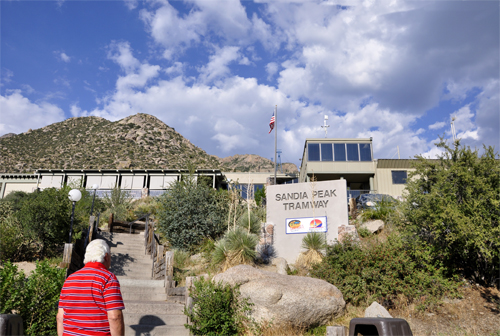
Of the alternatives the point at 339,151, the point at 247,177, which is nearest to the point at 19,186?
the point at 247,177

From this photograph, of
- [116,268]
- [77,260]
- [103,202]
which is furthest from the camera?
[103,202]

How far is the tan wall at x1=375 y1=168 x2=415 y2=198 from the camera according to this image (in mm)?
25266

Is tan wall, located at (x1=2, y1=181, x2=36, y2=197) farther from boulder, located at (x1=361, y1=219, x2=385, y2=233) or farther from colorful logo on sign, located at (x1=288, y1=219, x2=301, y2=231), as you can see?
boulder, located at (x1=361, y1=219, x2=385, y2=233)

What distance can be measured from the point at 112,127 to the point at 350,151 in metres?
49.6

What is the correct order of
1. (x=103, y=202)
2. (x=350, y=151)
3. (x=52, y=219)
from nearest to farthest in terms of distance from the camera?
(x=52, y=219) → (x=103, y=202) → (x=350, y=151)

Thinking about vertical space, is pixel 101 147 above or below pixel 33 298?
above

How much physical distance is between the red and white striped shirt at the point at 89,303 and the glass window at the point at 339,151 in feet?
79.5

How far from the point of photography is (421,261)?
30.1 feet

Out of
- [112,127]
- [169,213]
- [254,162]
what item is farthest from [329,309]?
[254,162]

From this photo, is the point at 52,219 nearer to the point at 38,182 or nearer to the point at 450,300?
the point at 450,300

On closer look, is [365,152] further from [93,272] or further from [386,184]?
[93,272]

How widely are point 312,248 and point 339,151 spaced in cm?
1559

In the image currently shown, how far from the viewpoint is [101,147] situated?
5403 cm

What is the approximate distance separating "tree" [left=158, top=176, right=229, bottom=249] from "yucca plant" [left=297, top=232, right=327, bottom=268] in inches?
158
